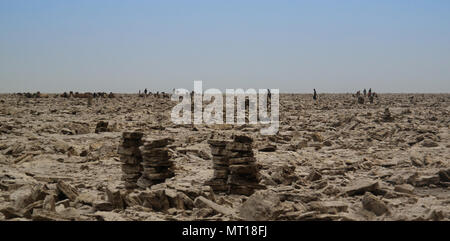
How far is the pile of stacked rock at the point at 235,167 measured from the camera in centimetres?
821

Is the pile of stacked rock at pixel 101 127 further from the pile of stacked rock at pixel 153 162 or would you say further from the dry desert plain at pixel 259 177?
the pile of stacked rock at pixel 153 162

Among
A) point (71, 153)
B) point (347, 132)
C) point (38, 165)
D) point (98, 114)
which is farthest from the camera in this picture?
point (98, 114)

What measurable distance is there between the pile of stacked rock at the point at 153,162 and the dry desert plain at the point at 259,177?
226 millimetres

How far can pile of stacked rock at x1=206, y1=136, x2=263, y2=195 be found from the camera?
8211 mm

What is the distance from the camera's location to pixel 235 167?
822 centimetres

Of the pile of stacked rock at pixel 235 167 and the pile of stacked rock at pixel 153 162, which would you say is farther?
the pile of stacked rock at pixel 153 162

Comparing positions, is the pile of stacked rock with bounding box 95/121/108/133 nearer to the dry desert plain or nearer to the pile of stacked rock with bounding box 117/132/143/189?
the dry desert plain

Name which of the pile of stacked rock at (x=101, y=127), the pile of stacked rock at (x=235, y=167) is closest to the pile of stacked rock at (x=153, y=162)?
the pile of stacked rock at (x=235, y=167)

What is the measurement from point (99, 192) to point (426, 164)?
807 cm

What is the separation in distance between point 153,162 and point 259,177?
8.05 ft
